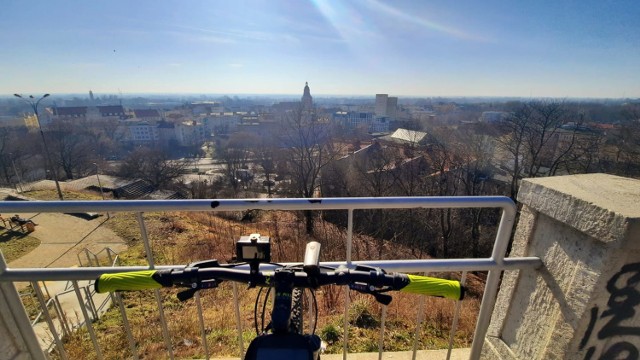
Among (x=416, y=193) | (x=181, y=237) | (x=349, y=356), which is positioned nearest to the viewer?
(x=349, y=356)

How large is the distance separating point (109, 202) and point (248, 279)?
0.97m

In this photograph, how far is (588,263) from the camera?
1.38m

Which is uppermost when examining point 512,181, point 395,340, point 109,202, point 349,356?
point 109,202

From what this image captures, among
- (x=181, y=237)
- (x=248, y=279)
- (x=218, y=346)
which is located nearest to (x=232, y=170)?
(x=181, y=237)

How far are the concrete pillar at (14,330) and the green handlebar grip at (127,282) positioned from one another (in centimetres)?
81

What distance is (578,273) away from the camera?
1.43 metres

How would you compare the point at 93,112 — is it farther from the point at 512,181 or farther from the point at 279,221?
the point at 512,181

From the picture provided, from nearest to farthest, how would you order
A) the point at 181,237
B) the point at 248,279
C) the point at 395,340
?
the point at 248,279 < the point at 395,340 < the point at 181,237

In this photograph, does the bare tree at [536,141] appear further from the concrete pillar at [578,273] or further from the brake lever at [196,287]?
the brake lever at [196,287]

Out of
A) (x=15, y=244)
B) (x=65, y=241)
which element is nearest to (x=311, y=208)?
(x=65, y=241)

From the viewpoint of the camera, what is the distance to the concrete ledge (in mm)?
1232

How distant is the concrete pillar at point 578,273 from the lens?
131 centimetres

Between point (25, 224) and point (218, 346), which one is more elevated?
point (218, 346)

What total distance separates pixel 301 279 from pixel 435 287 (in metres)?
0.65
